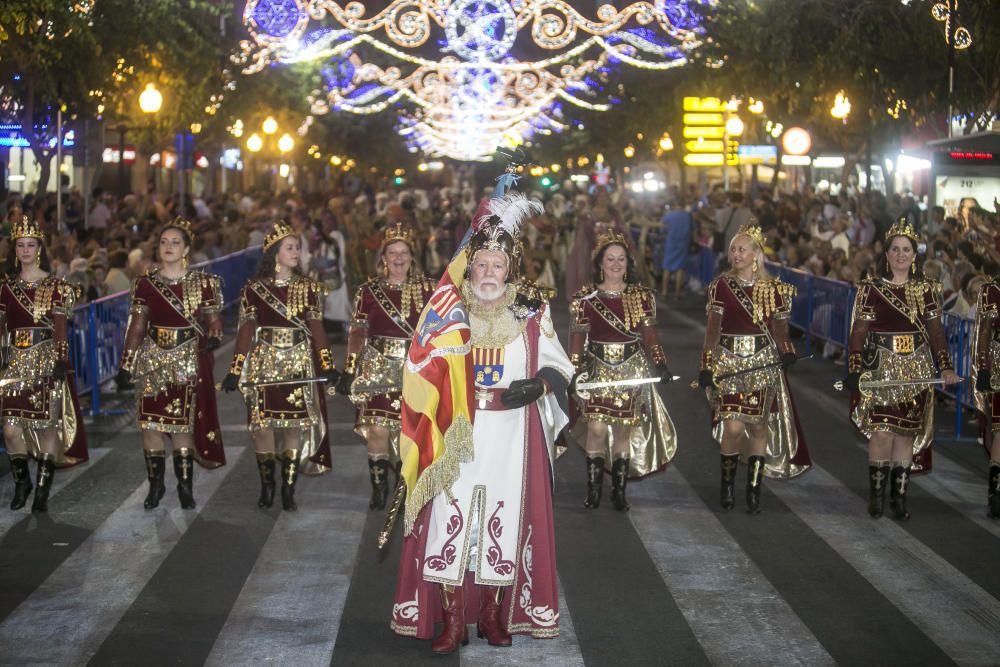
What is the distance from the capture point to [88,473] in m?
11.8

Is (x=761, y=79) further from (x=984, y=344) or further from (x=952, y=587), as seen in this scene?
(x=952, y=587)

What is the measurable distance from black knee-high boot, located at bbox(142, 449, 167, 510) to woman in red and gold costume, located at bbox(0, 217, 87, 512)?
0.66 m

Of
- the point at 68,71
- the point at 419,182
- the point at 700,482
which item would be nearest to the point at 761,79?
the point at 68,71

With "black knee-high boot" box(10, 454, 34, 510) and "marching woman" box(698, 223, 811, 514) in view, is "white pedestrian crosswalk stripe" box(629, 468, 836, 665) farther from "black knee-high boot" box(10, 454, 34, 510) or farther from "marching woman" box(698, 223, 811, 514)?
"black knee-high boot" box(10, 454, 34, 510)

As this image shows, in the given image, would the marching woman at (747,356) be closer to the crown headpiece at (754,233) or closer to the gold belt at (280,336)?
the crown headpiece at (754,233)

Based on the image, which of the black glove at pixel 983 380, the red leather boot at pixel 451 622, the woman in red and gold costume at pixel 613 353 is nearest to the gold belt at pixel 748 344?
the woman in red and gold costume at pixel 613 353

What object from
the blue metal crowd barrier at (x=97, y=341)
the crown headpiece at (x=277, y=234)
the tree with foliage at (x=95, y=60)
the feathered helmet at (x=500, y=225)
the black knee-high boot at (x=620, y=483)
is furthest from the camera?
the tree with foliage at (x=95, y=60)

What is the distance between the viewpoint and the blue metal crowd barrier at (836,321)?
13.5 m

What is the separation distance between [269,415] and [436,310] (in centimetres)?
339

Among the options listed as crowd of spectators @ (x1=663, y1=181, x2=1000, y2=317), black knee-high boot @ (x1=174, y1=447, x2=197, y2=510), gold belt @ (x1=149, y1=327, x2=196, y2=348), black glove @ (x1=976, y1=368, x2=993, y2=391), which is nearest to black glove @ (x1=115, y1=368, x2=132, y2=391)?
gold belt @ (x1=149, y1=327, x2=196, y2=348)

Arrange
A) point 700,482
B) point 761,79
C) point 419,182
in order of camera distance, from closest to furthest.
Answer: point 700,482, point 761,79, point 419,182

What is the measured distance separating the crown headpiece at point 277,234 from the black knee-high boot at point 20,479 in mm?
2238

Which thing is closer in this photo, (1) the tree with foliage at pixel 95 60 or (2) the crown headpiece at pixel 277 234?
(2) the crown headpiece at pixel 277 234

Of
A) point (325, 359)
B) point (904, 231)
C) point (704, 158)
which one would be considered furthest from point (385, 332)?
point (704, 158)
